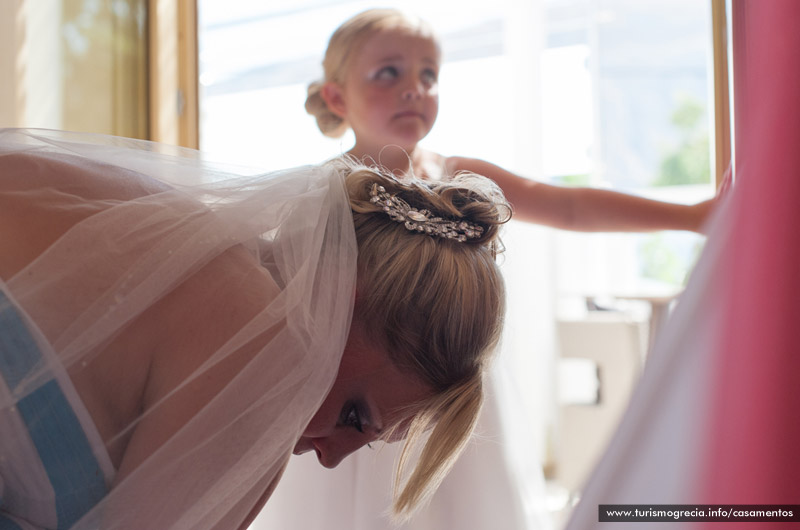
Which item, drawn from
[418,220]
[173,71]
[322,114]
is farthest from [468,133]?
[418,220]

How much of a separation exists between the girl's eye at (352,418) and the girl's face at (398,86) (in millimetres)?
681

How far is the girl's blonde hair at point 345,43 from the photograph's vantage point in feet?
4.39

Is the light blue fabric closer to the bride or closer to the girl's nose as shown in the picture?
the bride

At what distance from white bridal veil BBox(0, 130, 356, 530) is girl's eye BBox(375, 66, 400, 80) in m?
0.70

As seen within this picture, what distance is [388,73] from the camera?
4.36 ft

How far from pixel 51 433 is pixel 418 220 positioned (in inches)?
14.9

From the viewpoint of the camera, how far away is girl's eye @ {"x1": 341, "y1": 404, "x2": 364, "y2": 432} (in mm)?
738

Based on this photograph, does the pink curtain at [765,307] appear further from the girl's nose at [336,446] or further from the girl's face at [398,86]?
the girl's face at [398,86]

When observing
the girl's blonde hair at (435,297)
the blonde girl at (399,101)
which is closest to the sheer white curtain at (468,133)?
the blonde girl at (399,101)

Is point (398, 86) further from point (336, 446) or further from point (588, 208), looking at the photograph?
point (336, 446)

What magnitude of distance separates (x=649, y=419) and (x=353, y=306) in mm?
295

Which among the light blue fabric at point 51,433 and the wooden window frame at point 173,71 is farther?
the wooden window frame at point 173,71

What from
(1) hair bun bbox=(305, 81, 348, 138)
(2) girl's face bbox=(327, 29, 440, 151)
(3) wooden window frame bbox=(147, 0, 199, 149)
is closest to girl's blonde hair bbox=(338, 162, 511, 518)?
(2) girl's face bbox=(327, 29, 440, 151)

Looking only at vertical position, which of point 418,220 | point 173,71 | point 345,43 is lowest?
point 418,220
